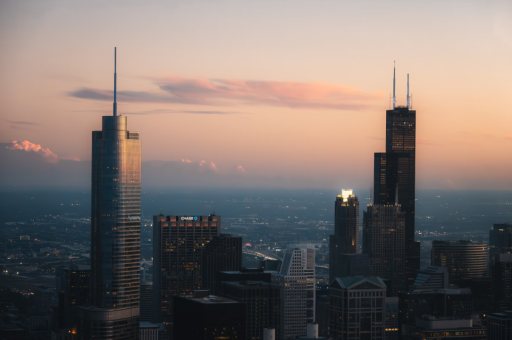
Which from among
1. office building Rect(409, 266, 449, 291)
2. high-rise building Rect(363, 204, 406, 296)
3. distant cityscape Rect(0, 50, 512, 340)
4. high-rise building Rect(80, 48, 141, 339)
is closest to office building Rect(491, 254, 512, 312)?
distant cityscape Rect(0, 50, 512, 340)

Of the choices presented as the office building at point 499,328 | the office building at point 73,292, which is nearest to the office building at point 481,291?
the office building at point 499,328

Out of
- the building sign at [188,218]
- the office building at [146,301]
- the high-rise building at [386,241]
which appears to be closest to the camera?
the office building at [146,301]

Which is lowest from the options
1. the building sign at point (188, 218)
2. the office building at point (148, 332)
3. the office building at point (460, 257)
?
the office building at point (148, 332)

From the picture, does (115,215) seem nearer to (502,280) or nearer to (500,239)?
(502,280)

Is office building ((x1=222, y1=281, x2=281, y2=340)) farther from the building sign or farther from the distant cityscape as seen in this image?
Answer: the building sign

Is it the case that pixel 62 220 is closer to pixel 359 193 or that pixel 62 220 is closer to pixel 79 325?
pixel 79 325

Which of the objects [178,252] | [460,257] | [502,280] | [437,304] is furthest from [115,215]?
[460,257]

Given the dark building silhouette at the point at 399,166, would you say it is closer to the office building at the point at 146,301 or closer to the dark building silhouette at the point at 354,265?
the dark building silhouette at the point at 354,265
